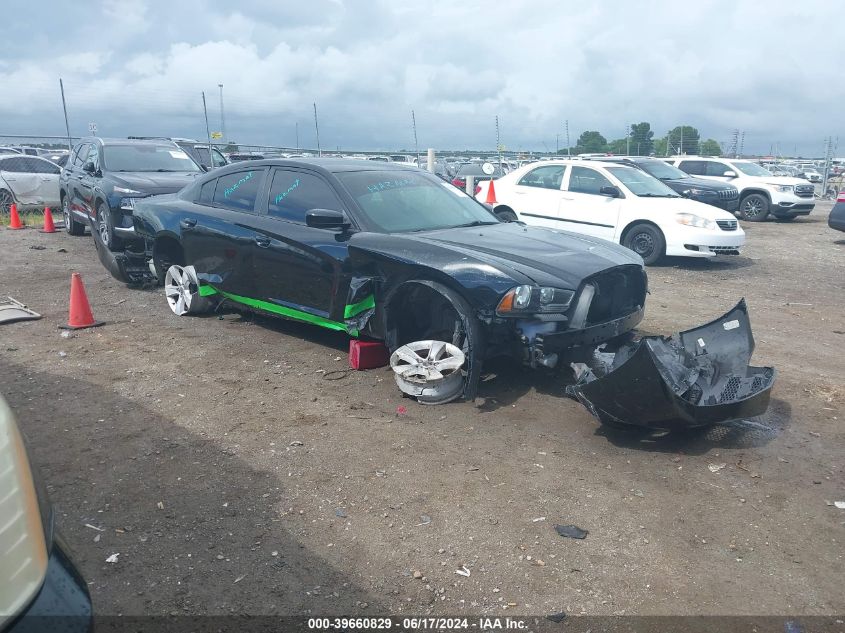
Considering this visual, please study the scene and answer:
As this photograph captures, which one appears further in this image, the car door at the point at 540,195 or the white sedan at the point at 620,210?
the car door at the point at 540,195

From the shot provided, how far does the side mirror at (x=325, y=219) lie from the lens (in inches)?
206

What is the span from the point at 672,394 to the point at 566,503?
88cm

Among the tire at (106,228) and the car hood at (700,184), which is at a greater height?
the car hood at (700,184)

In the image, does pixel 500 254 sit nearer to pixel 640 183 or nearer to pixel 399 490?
pixel 399 490

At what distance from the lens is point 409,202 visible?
592 cm

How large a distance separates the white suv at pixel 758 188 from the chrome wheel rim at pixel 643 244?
8.62 m

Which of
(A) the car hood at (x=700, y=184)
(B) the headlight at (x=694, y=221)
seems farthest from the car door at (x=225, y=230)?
(A) the car hood at (x=700, y=184)

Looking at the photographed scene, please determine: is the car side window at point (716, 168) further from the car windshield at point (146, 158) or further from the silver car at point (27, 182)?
the silver car at point (27, 182)

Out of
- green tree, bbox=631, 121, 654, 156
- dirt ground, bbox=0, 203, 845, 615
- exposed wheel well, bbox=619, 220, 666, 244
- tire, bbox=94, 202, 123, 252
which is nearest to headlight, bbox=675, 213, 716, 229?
exposed wheel well, bbox=619, 220, 666, 244

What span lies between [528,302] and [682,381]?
1.10 m

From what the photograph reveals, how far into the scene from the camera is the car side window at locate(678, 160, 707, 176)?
19.0 metres

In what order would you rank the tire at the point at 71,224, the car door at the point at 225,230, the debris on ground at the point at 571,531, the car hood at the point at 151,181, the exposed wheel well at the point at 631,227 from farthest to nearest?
the tire at the point at 71,224 < the exposed wheel well at the point at 631,227 < the car hood at the point at 151,181 < the car door at the point at 225,230 < the debris on ground at the point at 571,531

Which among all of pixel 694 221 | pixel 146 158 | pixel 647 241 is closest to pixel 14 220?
pixel 146 158

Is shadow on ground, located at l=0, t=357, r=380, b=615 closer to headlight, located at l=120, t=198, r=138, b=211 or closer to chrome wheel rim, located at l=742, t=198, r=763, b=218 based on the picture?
headlight, located at l=120, t=198, r=138, b=211
